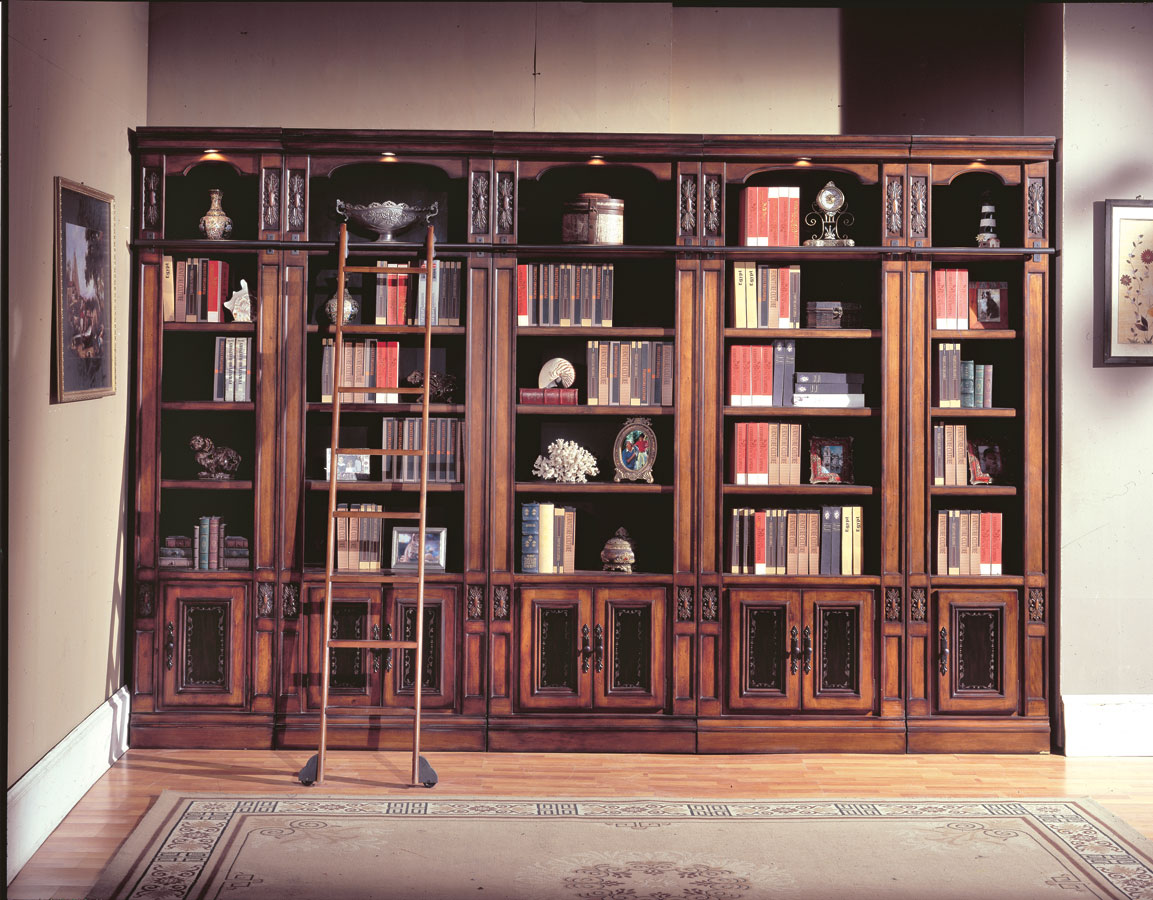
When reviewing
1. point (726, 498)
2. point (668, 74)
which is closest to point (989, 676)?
point (726, 498)

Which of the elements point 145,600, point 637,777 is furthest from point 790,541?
point 145,600

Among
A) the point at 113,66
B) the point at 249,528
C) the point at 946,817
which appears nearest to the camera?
the point at 946,817

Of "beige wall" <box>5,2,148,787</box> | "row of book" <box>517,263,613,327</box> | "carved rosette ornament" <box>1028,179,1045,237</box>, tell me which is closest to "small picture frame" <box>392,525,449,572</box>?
"row of book" <box>517,263,613,327</box>

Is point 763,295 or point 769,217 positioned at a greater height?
point 769,217

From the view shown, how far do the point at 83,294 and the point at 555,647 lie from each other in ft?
7.81

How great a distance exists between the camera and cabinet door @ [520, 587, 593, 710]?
5156 millimetres

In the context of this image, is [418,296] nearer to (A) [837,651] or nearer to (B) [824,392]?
(B) [824,392]

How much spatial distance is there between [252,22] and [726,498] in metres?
3.07

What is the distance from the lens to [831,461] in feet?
17.5

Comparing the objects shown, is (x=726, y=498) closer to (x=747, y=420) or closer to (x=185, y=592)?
(x=747, y=420)

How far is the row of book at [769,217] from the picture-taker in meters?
5.25

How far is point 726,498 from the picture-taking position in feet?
17.9

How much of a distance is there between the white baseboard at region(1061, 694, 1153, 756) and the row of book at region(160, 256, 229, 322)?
408 cm

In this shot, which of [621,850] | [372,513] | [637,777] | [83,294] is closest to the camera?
[621,850]
